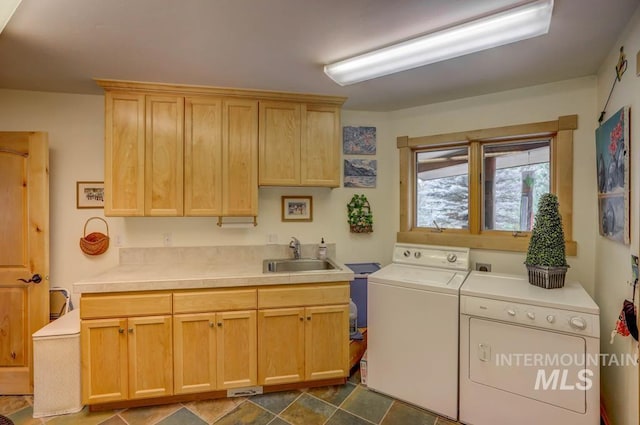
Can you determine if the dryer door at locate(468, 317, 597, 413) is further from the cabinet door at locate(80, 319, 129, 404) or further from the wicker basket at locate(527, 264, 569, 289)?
the cabinet door at locate(80, 319, 129, 404)

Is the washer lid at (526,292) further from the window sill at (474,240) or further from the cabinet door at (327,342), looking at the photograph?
the cabinet door at (327,342)

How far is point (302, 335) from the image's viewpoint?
2248 millimetres

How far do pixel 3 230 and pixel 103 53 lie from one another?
1.57 metres

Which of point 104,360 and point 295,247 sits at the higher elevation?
point 295,247

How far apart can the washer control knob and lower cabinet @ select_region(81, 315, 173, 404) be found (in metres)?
2.46

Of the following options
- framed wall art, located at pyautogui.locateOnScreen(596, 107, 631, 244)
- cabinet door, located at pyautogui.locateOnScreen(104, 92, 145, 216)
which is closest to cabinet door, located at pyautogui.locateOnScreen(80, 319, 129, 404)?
cabinet door, located at pyautogui.locateOnScreen(104, 92, 145, 216)

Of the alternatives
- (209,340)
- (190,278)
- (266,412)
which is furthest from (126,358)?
(266,412)

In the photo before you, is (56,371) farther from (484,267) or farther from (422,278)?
(484,267)

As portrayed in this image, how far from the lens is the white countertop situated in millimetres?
2006

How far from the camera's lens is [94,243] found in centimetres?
250

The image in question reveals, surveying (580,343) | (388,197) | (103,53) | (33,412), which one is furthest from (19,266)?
(580,343)

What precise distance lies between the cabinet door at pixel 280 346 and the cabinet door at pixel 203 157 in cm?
95

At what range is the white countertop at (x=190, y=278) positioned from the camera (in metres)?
2.01

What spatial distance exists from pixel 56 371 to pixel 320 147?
2461mm
